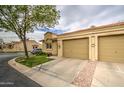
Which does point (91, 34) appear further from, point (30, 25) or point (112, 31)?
point (30, 25)

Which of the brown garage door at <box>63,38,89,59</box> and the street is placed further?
the brown garage door at <box>63,38,89,59</box>

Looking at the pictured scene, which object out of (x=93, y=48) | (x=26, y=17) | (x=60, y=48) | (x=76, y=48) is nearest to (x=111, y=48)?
(x=93, y=48)

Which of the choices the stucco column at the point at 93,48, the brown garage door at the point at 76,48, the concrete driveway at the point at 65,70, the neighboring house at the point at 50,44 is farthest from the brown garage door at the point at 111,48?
the neighboring house at the point at 50,44

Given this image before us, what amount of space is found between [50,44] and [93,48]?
32.9 feet

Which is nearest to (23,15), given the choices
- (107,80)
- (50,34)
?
(50,34)

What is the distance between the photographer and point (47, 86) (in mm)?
6328

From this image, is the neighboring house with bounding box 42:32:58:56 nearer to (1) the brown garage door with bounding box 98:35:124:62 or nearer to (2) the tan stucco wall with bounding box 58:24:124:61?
(2) the tan stucco wall with bounding box 58:24:124:61

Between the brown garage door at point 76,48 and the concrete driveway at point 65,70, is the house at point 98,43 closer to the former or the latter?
the brown garage door at point 76,48

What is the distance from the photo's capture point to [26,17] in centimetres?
1568

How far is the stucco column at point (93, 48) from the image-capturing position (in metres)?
12.5

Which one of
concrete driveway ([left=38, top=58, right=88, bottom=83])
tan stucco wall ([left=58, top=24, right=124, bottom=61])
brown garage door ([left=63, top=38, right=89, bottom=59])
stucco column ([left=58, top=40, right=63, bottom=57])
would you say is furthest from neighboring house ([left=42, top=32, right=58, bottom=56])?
concrete driveway ([left=38, top=58, right=88, bottom=83])

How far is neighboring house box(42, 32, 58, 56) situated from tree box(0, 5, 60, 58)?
12.5 ft

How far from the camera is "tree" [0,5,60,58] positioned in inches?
562

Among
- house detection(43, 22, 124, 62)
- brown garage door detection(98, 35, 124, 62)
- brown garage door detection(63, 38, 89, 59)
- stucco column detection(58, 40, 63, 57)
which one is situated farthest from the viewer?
stucco column detection(58, 40, 63, 57)
